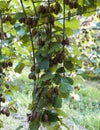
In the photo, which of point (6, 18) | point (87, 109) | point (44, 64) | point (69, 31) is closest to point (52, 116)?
point (44, 64)

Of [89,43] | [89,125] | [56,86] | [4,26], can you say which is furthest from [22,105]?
[56,86]

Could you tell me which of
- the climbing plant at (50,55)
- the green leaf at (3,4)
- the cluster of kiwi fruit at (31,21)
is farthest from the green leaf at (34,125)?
the green leaf at (3,4)

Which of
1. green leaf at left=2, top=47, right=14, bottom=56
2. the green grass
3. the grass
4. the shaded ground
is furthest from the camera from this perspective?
the green grass

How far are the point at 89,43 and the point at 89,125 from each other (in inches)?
58.9

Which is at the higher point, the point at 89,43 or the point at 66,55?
the point at 66,55

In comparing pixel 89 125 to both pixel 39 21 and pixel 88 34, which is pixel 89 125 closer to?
pixel 88 34

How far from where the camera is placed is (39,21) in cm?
121

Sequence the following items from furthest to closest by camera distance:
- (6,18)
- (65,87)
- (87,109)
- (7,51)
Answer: (87,109) → (7,51) → (6,18) → (65,87)

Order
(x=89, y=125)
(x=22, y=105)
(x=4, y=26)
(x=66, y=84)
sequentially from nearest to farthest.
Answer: (x=66, y=84), (x=4, y=26), (x=89, y=125), (x=22, y=105)

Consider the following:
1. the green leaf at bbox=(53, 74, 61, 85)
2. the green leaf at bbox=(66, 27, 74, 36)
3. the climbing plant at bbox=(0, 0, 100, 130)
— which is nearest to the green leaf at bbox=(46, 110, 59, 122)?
the climbing plant at bbox=(0, 0, 100, 130)

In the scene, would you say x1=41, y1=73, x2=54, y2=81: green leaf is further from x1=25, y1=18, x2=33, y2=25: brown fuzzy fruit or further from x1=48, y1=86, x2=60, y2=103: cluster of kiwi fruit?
x1=25, y1=18, x2=33, y2=25: brown fuzzy fruit

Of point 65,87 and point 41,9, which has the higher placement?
point 41,9

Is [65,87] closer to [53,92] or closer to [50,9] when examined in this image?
[53,92]

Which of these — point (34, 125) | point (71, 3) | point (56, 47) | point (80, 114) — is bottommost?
point (80, 114)
